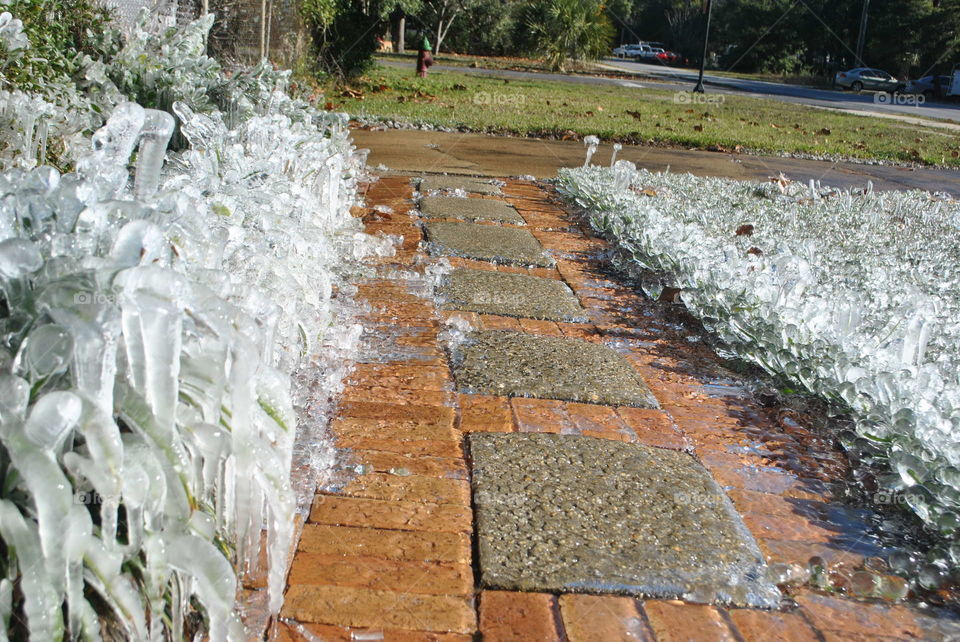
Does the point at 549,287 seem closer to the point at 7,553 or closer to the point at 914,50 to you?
the point at 7,553

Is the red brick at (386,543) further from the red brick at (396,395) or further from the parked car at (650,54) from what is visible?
the parked car at (650,54)

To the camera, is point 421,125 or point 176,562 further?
point 421,125

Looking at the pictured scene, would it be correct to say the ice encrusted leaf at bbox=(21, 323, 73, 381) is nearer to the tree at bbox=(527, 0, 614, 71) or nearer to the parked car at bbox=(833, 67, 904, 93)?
the tree at bbox=(527, 0, 614, 71)

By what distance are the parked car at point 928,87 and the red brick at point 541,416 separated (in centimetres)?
2950

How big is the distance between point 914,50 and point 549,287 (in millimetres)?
36263

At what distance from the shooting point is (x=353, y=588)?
149 centimetres

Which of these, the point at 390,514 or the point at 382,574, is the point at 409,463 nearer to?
the point at 390,514

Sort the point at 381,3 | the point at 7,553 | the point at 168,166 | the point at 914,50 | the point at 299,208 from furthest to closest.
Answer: the point at 914,50 → the point at 381,3 → the point at 168,166 → the point at 299,208 → the point at 7,553

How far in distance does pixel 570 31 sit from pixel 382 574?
24747 mm

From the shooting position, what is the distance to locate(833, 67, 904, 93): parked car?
29469mm

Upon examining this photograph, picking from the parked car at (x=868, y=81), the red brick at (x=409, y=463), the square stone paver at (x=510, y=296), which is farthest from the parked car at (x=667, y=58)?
the red brick at (x=409, y=463)

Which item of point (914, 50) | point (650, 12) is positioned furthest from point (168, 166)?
point (650, 12)

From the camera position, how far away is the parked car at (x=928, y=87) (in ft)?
89.7

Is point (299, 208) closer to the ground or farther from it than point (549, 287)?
farther from it
